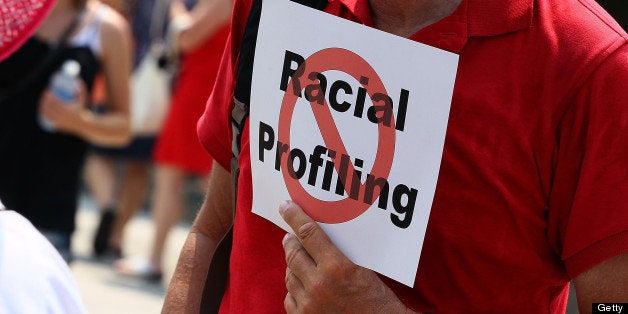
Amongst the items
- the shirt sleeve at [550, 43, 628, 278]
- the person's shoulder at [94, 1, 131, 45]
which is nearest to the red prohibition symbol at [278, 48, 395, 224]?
the shirt sleeve at [550, 43, 628, 278]

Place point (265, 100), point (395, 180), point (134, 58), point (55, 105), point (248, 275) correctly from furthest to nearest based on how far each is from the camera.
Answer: point (134, 58) → point (55, 105) → point (248, 275) → point (265, 100) → point (395, 180)

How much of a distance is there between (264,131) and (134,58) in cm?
595

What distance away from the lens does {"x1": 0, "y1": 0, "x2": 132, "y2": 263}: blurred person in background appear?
387 centimetres

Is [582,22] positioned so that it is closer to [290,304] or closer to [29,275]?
[290,304]

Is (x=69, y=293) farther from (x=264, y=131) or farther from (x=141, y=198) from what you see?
(x=141, y=198)

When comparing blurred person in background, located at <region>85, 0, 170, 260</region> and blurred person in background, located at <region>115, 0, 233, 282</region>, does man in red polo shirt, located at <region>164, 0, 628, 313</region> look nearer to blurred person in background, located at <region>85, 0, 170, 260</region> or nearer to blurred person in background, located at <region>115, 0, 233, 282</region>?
blurred person in background, located at <region>115, 0, 233, 282</region>

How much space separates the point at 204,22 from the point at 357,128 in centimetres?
444

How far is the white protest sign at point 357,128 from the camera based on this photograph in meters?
1.79

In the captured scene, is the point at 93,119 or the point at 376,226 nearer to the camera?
the point at 376,226

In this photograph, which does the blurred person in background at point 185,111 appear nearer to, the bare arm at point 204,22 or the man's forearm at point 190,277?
the bare arm at point 204,22

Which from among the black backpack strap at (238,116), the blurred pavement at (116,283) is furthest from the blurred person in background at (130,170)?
the black backpack strap at (238,116)

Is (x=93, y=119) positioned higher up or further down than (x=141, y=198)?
higher up

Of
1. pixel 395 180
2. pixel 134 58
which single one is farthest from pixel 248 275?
pixel 134 58

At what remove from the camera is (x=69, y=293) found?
1657mm
